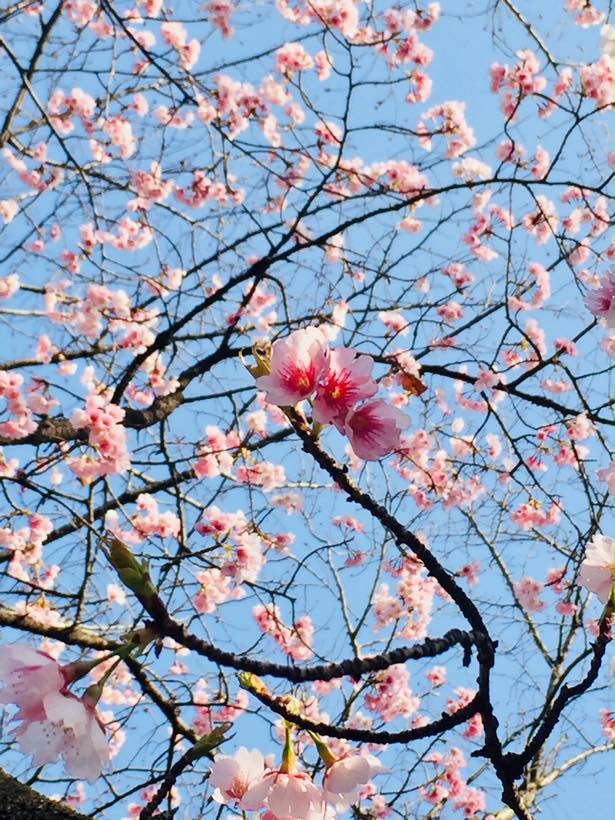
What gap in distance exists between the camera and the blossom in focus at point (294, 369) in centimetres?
120

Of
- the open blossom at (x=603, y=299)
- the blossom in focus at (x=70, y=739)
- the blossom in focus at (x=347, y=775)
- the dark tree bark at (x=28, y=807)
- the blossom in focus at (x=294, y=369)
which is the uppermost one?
the open blossom at (x=603, y=299)

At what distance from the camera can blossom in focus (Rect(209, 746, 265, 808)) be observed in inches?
53.7

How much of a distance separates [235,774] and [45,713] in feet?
1.50

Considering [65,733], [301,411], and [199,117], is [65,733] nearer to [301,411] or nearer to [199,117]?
[301,411]

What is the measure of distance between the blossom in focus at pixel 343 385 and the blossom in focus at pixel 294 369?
0.06ft

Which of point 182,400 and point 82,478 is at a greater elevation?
point 182,400

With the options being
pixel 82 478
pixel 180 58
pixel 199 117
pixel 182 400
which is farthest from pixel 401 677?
pixel 180 58

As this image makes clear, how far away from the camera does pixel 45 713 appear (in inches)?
41.4

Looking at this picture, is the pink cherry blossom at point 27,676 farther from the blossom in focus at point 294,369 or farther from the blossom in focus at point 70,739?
the blossom in focus at point 294,369

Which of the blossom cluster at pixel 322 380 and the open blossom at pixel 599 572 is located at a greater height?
the open blossom at pixel 599 572

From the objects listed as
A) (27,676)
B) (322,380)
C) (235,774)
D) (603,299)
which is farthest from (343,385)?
(603,299)

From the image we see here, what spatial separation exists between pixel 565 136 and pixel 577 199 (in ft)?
7.04

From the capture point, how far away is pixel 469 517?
6.00m

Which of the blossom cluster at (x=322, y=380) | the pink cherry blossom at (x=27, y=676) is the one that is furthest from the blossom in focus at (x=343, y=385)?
the pink cherry blossom at (x=27, y=676)
